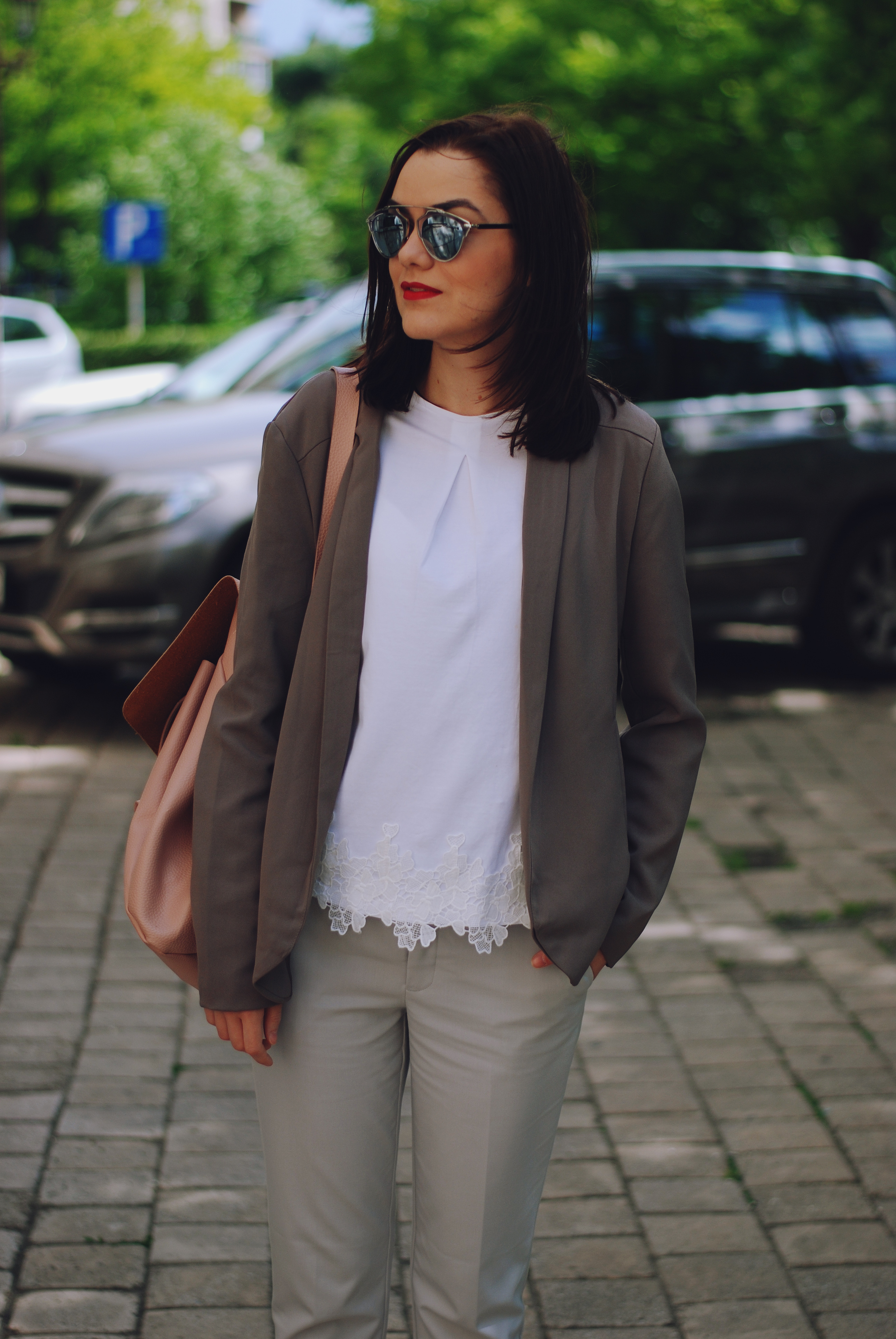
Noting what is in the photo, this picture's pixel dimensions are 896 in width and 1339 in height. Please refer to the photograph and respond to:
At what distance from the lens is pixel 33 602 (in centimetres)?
596

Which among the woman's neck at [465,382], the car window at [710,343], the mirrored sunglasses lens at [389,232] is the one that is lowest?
the car window at [710,343]

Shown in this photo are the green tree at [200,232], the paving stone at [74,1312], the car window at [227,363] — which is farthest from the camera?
the green tree at [200,232]

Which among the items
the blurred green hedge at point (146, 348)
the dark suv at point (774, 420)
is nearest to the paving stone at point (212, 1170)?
the dark suv at point (774, 420)

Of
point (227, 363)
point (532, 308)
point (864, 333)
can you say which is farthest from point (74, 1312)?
point (864, 333)

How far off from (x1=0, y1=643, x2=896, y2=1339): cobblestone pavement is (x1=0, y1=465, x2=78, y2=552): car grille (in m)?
1.36

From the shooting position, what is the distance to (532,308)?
1.84m

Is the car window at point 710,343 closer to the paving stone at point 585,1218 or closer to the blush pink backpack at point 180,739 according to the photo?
the paving stone at point 585,1218

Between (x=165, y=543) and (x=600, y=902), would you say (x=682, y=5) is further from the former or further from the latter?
(x=600, y=902)

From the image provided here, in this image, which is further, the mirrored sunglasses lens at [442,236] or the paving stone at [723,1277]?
the paving stone at [723,1277]

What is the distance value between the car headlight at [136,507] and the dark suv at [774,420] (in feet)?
6.44

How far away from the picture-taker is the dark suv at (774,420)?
6742mm

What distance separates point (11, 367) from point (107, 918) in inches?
510

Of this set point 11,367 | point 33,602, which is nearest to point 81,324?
point 11,367

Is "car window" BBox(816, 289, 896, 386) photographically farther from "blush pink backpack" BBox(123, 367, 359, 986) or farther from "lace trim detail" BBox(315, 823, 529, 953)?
"lace trim detail" BBox(315, 823, 529, 953)
